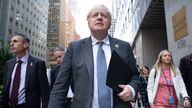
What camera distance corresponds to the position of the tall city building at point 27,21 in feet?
182

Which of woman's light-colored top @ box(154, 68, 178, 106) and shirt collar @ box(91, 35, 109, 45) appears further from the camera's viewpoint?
woman's light-colored top @ box(154, 68, 178, 106)

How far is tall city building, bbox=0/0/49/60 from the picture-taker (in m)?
55.5

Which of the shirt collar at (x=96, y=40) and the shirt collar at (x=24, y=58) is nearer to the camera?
the shirt collar at (x=96, y=40)

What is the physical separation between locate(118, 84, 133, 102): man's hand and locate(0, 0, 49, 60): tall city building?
181 ft

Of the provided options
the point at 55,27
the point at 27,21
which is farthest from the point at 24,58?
the point at 55,27

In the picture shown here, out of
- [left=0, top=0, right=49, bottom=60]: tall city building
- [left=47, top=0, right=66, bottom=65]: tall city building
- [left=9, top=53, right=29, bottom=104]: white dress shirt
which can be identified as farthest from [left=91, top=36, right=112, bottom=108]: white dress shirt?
[left=47, top=0, right=66, bottom=65]: tall city building

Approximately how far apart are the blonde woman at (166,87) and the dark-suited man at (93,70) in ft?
9.77

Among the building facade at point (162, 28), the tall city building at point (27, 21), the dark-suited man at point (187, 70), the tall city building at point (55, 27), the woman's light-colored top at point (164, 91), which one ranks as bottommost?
the woman's light-colored top at point (164, 91)

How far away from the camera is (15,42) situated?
14.6 feet

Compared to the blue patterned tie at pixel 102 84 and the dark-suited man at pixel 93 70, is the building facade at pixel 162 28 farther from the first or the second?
the blue patterned tie at pixel 102 84

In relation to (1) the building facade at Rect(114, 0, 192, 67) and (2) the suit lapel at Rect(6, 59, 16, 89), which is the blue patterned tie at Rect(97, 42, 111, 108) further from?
(1) the building facade at Rect(114, 0, 192, 67)

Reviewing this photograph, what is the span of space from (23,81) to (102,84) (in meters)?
2.22

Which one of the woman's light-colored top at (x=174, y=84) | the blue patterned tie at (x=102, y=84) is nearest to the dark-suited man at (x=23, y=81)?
the blue patterned tie at (x=102, y=84)

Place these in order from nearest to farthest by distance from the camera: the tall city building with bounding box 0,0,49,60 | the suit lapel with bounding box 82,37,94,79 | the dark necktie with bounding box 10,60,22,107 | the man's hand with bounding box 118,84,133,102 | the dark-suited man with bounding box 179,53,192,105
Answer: the man's hand with bounding box 118,84,133,102, the suit lapel with bounding box 82,37,94,79, the dark necktie with bounding box 10,60,22,107, the dark-suited man with bounding box 179,53,192,105, the tall city building with bounding box 0,0,49,60
